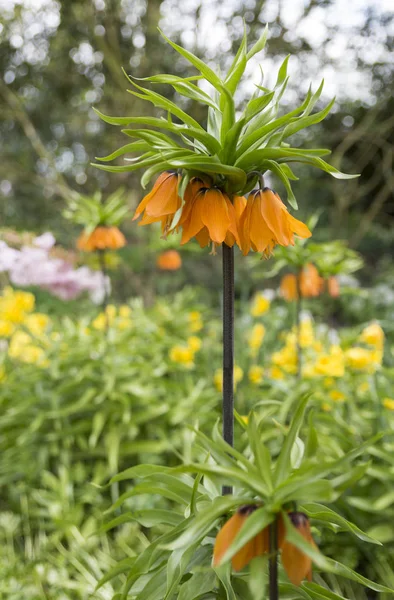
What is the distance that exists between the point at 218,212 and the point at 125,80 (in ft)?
13.9

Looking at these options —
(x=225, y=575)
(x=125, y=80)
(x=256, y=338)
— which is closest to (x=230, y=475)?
(x=225, y=575)

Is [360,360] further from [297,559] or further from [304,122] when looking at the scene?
[297,559]

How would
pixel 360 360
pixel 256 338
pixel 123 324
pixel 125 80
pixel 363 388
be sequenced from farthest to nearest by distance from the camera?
pixel 125 80
pixel 123 324
pixel 256 338
pixel 363 388
pixel 360 360

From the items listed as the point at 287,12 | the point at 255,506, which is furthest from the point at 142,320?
the point at 287,12

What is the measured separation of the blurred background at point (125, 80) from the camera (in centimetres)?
425

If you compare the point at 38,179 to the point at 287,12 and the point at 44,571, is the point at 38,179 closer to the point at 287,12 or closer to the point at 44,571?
the point at 287,12

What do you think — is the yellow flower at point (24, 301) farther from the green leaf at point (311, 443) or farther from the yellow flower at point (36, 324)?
the green leaf at point (311, 443)

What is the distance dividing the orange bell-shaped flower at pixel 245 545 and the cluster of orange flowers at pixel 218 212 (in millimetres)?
390

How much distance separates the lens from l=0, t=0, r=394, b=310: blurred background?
4.25 m

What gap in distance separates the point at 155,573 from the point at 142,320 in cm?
199

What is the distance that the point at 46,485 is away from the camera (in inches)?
82.0

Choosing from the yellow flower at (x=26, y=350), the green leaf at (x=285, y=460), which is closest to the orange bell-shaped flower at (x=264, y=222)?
the green leaf at (x=285, y=460)

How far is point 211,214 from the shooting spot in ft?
2.57

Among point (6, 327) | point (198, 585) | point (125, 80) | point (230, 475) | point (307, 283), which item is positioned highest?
point (125, 80)
